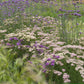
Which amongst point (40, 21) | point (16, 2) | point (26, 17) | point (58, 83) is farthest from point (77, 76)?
point (16, 2)

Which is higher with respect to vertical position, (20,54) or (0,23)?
(0,23)

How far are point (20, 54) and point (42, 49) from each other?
3.02 ft

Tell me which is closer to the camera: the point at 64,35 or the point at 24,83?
the point at 24,83

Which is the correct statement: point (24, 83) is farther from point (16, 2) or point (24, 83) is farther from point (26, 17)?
point (16, 2)

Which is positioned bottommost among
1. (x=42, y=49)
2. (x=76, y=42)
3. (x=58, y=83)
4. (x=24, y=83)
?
(x=58, y=83)

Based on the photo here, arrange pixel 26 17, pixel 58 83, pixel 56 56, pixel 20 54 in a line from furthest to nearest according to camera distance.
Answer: pixel 26 17 < pixel 20 54 < pixel 58 83 < pixel 56 56

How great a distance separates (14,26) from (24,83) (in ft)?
9.64

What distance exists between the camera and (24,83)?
1.16 m

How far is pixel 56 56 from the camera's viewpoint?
1.86 meters

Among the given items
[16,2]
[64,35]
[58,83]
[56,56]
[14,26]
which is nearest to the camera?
[56,56]

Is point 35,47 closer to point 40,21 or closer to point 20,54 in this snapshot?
point 20,54

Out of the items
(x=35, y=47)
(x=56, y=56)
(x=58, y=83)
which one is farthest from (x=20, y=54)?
(x=56, y=56)

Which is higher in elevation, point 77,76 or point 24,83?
point 24,83

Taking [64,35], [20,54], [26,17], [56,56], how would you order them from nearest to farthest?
[56,56] < [20,54] < [64,35] < [26,17]
